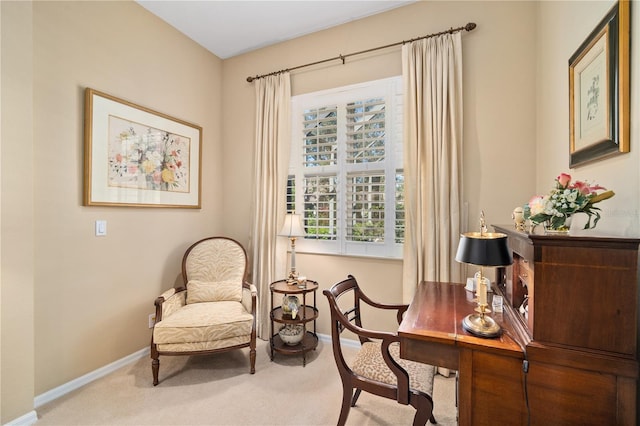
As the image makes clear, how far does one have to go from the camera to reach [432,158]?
229 cm

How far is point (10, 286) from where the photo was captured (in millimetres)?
1647

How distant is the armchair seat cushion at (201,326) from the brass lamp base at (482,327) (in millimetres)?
1633

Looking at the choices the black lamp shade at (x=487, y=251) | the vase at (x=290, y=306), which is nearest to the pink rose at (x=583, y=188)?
the black lamp shade at (x=487, y=251)

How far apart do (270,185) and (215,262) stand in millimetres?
950

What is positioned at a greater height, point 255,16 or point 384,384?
point 255,16

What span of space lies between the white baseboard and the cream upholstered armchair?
500mm

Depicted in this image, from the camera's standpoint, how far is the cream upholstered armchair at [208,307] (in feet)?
6.93

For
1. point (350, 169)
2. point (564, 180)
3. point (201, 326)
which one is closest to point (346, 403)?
point (201, 326)

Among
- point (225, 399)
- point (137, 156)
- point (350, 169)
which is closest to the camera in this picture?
point (225, 399)

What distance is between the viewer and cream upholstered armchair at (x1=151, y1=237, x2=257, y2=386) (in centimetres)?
211

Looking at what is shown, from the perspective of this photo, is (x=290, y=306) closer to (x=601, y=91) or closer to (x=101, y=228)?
(x=101, y=228)

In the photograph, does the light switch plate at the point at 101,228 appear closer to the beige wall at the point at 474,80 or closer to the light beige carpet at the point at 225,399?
the light beige carpet at the point at 225,399

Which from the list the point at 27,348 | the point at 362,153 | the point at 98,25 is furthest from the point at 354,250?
the point at 98,25

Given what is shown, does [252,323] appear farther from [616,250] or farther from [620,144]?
[620,144]
